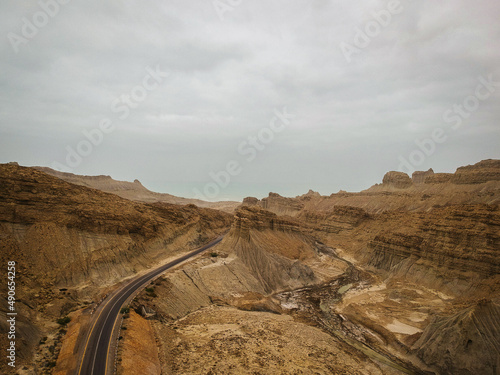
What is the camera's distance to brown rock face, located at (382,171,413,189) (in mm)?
163375

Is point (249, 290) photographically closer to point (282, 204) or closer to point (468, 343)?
point (468, 343)

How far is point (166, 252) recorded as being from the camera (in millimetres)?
62312

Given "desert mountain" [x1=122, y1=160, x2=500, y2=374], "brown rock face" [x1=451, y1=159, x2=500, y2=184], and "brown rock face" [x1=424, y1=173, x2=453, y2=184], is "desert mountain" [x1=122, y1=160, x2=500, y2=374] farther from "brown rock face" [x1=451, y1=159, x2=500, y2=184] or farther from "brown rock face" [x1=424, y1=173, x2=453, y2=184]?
"brown rock face" [x1=424, y1=173, x2=453, y2=184]

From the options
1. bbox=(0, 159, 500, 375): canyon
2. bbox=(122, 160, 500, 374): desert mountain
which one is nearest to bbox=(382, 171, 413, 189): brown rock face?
bbox=(122, 160, 500, 374): desert mountain

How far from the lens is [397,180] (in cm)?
16650

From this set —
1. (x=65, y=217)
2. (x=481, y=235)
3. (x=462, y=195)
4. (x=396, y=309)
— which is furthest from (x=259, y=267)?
(x=462, y=195)

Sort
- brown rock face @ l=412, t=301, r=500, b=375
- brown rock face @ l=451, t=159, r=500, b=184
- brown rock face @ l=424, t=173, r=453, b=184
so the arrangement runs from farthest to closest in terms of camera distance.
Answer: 1. brown rock face @ l=424, t=173, r=453, b=184
2. brown rock face @ l=451, t=159, r=500, b=184
3. brown rock face @ l=412, t=301, r=500, b=375

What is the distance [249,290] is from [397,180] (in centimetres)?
14310

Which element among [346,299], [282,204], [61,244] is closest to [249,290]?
[346,299]

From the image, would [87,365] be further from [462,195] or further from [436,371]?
[462,195]

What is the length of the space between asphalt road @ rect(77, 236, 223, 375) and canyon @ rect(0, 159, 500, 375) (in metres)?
1.32

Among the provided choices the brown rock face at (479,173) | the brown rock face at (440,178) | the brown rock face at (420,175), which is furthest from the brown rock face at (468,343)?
the brown rock face at (420,175)

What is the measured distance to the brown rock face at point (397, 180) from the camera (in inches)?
6432

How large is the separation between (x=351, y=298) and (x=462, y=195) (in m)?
95.1
